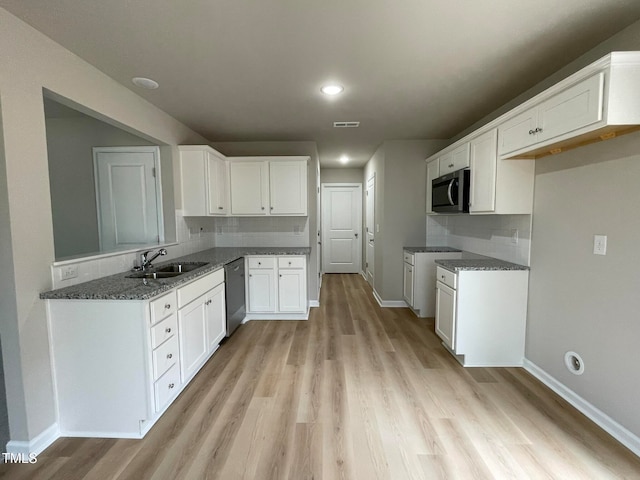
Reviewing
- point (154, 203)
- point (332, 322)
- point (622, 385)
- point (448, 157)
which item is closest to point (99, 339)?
point (154, 203)

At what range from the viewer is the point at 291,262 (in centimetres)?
354

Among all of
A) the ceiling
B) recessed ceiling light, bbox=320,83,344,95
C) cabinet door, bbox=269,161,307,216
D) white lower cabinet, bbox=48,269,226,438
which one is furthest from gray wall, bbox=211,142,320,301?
white lower cabinet, bbox=48,269,226,438

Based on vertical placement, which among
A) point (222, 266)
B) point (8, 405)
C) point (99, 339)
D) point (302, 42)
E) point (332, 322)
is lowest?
point (332, 322)

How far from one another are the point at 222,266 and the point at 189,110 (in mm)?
1633

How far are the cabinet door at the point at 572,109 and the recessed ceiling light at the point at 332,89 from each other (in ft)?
4.77

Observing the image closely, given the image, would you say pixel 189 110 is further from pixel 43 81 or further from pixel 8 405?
pixel 8 405

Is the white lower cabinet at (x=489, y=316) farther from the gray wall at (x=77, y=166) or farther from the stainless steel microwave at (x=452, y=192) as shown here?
the gray wall at (x=77, y=166)

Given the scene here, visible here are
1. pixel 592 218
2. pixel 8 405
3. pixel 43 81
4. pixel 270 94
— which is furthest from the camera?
pixel 270 94

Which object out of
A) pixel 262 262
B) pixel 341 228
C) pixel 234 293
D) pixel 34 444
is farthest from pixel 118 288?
pixel 341 228

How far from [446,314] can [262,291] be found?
2160 mm

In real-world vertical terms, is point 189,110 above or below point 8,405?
above

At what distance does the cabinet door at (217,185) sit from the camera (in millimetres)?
3277

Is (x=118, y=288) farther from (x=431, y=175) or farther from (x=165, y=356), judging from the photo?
(x=431, y=175)

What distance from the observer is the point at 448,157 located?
3.27 meters
